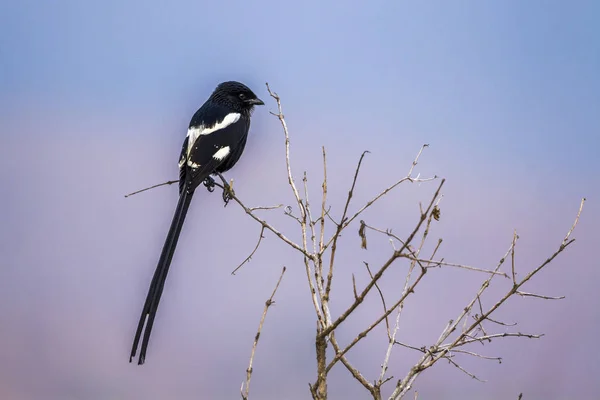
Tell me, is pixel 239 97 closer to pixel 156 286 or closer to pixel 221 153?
pixel 221 153

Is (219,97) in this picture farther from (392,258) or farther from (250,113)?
(392,258)

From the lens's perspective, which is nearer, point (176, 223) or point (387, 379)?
point (387, 379)

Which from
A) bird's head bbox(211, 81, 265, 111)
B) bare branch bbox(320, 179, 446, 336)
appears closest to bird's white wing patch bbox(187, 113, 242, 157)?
bird's head bbox(211, 81, 265, 111)

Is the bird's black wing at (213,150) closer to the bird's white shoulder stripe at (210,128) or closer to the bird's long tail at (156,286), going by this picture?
the bird's white shoulder stripe at (210,128)

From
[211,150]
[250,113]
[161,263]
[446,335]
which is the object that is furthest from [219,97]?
[446,335]

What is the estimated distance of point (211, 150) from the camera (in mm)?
2240

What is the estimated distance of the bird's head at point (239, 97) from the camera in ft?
8.62

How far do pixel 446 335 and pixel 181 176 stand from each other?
1.06 meters

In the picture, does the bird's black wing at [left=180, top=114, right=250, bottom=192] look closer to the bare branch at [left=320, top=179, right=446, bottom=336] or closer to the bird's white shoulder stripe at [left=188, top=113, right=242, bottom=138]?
the bird's white shoulder stripe at [left=188, top=113, right=242, bottom=138]

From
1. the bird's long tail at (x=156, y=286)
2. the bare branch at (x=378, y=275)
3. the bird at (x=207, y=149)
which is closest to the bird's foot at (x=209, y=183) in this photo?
the bird at (x=207, y=149)

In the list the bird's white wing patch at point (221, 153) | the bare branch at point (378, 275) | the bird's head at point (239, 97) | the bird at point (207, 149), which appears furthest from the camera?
the bird's head at point (239, 97)

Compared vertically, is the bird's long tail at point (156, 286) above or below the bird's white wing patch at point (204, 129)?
below

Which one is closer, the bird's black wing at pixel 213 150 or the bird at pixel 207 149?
the bird at pixel 207 149

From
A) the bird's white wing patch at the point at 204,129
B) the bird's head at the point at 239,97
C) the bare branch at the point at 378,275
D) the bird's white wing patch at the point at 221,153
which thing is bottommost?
the bare branch at the point at 378,275
